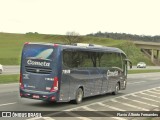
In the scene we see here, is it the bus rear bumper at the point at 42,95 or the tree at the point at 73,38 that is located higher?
the tree at the point at 73,38

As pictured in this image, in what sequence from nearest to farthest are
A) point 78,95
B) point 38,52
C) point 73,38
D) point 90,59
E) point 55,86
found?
point 55,86 < point 38,52 < point 78,95 < point 90,59 < point 73,38

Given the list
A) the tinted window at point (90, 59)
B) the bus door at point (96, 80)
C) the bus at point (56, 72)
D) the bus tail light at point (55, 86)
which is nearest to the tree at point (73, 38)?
the tinted window at point (90, 59)

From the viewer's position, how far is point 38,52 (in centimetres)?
1709

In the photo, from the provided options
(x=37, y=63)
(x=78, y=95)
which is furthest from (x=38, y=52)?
(x=78, y=95)

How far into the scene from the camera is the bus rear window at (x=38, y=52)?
16.9m

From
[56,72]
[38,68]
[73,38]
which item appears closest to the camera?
[56,72]

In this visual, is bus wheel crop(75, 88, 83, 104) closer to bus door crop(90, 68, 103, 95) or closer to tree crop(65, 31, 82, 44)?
bus door crop(90, 68, 103, 95)

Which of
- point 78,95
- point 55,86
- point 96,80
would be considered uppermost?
point 55,86

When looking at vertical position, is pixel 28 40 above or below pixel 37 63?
above

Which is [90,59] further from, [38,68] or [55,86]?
[55,86]

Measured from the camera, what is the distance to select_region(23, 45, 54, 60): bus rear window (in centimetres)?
1692

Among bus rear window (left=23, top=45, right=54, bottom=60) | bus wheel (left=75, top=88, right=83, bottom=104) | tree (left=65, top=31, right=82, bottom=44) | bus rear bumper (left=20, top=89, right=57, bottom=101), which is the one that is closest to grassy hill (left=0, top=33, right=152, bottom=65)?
tree (left=65, top=31, right=82, bottom=44)

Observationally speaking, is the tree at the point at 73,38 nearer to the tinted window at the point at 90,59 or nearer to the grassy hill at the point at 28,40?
the grassy hill at the point at 28,40

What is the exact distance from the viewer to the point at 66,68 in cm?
1725
